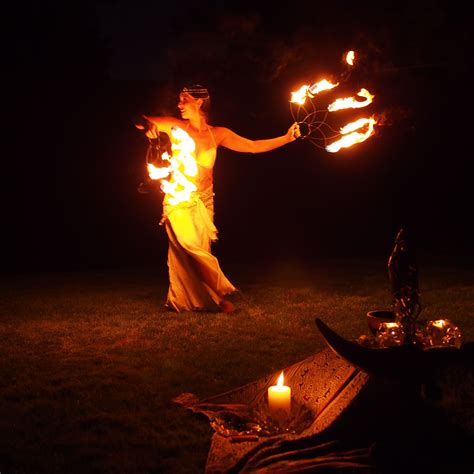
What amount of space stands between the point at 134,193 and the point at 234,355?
9.86 metres

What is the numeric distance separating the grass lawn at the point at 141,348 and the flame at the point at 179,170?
1361mm

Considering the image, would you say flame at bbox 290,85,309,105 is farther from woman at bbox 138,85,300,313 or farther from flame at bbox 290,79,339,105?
woman at bbox 138,85,300,313

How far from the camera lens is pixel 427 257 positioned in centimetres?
1171

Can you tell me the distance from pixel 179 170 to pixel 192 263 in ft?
3.43

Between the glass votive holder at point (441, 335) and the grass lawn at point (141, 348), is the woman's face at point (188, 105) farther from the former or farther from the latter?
the glass votive holder at point (441, 335)

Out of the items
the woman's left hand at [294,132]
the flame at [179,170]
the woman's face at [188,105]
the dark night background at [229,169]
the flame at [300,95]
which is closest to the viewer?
the flame at [300,95]

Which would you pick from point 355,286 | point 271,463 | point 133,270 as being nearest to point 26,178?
point 133,270

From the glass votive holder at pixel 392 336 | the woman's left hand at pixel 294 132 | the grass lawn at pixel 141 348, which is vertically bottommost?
the grass lawn at pixel 141 348

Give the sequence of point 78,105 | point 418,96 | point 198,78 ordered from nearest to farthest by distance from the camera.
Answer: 1. point 198,78
2. point 418,96
3. point 78,105

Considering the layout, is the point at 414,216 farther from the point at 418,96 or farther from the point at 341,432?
the point at 341,432

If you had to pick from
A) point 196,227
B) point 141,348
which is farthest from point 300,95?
point 141,348

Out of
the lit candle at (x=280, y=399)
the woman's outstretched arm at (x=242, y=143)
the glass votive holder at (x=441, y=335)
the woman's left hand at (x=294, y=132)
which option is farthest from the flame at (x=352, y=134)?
the lit candle at (x=280, y=399)

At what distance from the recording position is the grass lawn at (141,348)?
3.87 metres

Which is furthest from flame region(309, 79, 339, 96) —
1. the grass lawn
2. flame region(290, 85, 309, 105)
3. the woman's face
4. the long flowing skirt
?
the grass lawn
